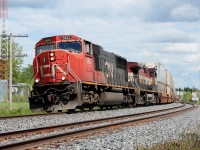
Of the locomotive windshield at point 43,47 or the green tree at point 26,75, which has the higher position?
the green tree at point 26,75

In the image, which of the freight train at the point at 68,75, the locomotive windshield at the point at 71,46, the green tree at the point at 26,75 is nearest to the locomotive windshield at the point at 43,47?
the freight train at the point at 68,75

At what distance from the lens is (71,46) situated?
17922 mm

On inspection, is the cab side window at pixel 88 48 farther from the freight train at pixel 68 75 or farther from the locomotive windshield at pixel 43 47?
the locomotive windshield at pixel 43 47

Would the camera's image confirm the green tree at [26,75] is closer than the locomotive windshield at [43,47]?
No

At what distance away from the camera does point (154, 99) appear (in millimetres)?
34250

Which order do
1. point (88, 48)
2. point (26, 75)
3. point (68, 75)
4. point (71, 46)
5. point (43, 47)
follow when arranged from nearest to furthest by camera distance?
1. point (68, 75)
2. point (71, 46)
3. point (43, 47)
4. point (88, 48)
5. point (26, 75)

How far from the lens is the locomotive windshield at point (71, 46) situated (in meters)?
17.8

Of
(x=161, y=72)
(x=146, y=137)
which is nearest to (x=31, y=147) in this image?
(x=146, y=137)

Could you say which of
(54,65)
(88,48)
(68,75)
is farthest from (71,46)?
(68,75)

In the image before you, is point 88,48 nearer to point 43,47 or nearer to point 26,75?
point 43,47

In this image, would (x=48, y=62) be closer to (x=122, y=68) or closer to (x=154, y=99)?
(x=122, y=68)

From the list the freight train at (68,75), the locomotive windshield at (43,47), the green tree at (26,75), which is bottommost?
the freight train at (68,75)

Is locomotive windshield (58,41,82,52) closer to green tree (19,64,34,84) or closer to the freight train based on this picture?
the freight train

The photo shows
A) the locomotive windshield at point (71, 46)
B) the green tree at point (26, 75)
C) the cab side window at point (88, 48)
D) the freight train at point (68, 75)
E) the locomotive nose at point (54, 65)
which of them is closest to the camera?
the freight train at point (68, 75)
